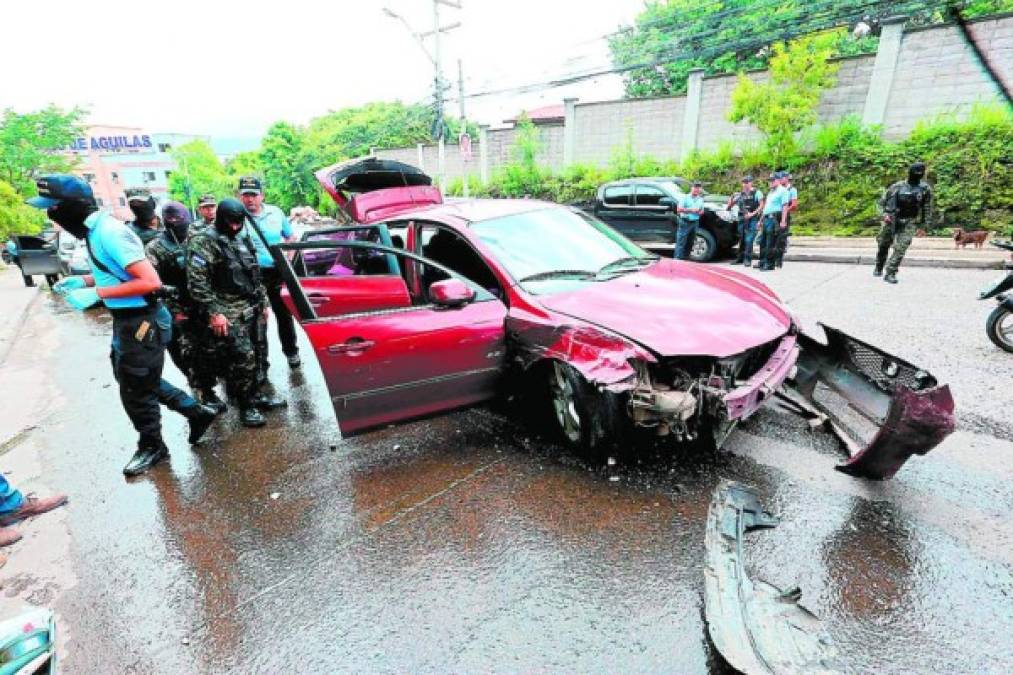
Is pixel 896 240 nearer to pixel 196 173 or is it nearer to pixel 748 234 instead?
pixel 748 234

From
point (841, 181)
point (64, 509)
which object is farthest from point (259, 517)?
point (841, 181)

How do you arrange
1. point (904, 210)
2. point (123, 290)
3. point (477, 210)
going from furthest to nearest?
1. point (904, 210)
2. point (477, 210)
3. point (123, 290)

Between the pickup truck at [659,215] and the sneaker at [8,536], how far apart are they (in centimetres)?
949

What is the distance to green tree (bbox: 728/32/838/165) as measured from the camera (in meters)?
11.6

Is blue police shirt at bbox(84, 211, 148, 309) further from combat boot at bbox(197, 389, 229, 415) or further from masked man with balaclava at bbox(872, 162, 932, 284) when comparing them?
masked man with balaclava at bbox(872, 162, 932, 284)

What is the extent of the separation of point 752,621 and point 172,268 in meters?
4.43

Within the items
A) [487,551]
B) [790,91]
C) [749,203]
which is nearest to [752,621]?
[487,551]

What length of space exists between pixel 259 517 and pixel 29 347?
265 inches

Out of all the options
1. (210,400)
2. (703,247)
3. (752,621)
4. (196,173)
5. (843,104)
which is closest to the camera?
(752,621)

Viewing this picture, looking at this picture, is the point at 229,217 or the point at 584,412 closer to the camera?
the point at 584,412

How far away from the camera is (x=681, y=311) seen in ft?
9.34

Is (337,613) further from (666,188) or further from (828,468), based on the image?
(666,188)

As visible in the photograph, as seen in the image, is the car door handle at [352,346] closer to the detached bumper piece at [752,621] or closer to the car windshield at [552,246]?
the car windshield at [552,246]

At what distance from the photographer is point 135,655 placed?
80.1 inches
